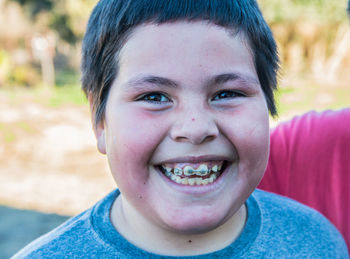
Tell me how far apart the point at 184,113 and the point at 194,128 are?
61mm

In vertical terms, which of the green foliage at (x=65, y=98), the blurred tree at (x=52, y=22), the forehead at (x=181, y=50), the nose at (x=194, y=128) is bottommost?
the green foliage at (x=65, y=98)

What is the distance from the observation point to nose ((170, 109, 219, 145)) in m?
1.09

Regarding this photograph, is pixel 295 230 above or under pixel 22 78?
above

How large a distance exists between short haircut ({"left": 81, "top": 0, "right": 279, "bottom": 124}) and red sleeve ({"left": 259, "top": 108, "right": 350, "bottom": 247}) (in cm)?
52

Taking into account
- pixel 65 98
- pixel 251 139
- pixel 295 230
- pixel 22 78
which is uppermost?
pixel 251 139

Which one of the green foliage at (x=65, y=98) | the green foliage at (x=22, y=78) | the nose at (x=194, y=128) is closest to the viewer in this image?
the nose at (x=194, y=128)

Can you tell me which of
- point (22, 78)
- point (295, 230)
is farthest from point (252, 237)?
point (22, 78)

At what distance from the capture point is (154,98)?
3.88 ft

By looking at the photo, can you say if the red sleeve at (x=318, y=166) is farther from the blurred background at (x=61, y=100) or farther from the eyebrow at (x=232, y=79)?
the eyebrow at (x=232, y=79)

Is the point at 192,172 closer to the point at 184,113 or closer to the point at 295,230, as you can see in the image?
the point at 184,113

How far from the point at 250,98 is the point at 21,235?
389 centimetres

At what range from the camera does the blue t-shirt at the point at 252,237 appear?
1.23 m

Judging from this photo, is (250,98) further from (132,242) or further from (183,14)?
(132,242)

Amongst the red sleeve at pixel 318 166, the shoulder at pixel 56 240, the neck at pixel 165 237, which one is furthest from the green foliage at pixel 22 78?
the neck at pixel 165 237
